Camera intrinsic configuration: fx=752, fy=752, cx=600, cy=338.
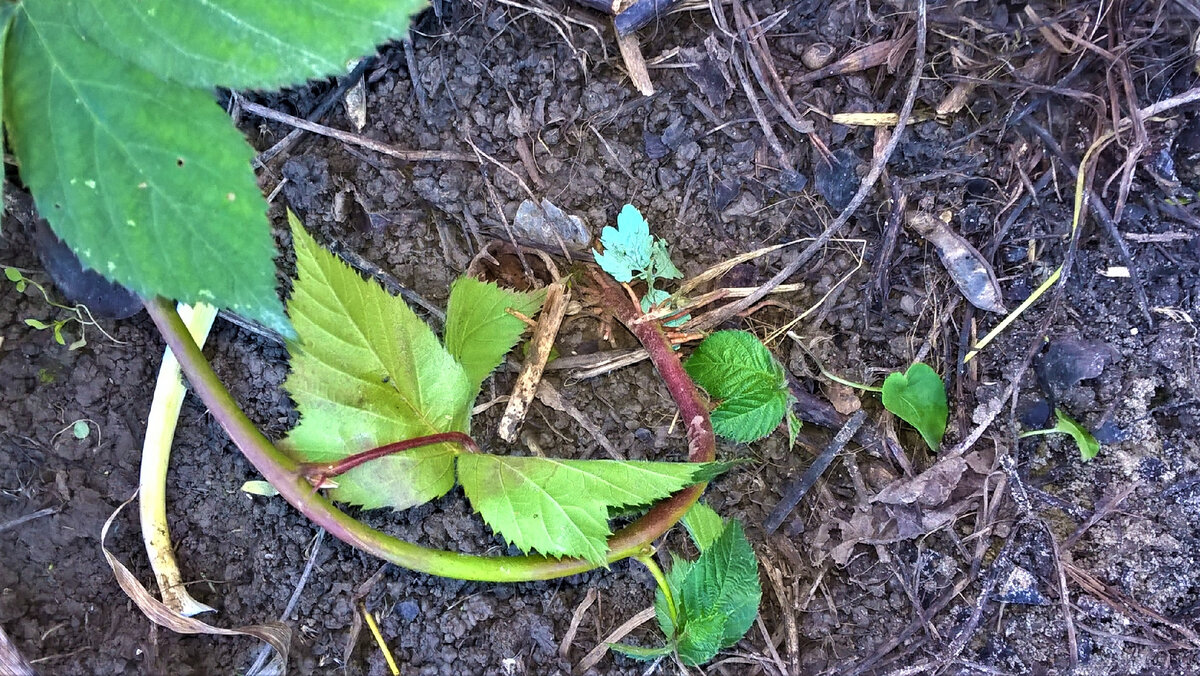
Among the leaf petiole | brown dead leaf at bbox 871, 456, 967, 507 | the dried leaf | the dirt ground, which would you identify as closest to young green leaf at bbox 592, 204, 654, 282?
the dirt ground

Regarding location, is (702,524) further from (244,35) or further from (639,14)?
(244,35)

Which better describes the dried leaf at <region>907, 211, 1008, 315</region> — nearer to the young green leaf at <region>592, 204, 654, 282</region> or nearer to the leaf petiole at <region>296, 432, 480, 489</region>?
the young green leaf at <region>592, 204, 654, 282</region>

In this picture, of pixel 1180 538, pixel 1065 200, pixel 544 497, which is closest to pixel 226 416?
pixel 544 497

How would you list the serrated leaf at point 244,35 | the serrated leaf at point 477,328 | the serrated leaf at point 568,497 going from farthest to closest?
the serrated leaf at point 477,328, the serrated leaf at point 568,497, the serrated leaf at point 244,35

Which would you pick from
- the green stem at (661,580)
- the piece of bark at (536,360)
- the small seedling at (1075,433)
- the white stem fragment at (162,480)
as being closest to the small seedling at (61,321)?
the white stem fragment at (162,480)

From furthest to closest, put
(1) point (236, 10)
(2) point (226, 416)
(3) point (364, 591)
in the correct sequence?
(3) point (364, 591), (2) point (226, 416), (1) point (236, 10)

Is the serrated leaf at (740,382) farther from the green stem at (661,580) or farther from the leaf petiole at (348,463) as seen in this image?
the leaf petiole at (348,463)

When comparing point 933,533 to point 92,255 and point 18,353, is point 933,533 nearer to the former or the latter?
point 92,255
